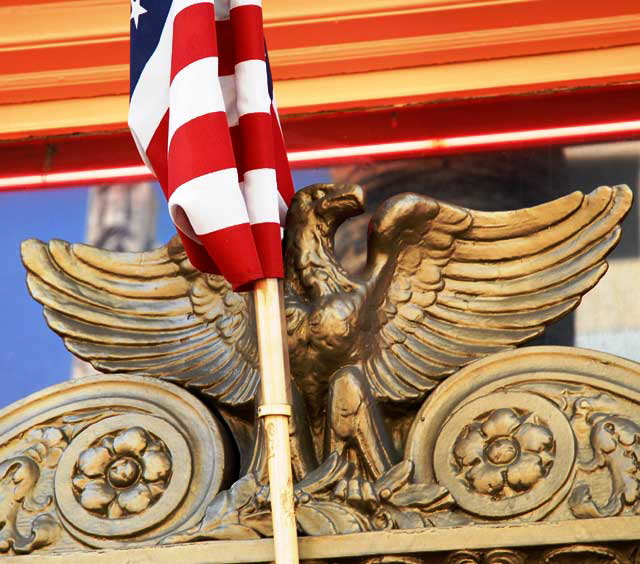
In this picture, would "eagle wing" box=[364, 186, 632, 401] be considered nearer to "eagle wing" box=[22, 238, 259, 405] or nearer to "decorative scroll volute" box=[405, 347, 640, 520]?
"decorative scroll volute" box=[405, 347, 640, 520]

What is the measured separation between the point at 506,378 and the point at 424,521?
1.23ft

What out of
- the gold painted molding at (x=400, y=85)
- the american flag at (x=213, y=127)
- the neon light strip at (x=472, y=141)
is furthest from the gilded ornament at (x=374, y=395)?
the gold painted molding at (x=400, y=85)

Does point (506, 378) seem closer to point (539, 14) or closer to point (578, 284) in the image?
point (578, 284)

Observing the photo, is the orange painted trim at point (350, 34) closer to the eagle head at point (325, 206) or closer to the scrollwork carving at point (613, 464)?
the eagle head at point (325, 206)

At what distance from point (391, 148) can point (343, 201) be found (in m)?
0.59

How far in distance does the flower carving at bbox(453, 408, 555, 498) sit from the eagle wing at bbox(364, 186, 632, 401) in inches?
6.3

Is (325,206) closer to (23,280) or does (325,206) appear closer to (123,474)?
(123,474)

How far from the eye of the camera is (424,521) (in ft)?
10.2

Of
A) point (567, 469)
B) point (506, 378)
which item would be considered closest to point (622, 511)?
point (567, 469)

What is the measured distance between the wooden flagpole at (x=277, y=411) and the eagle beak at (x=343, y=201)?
0.32m

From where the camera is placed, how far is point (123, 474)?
3.25 meters

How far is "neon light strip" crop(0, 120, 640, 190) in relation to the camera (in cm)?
378

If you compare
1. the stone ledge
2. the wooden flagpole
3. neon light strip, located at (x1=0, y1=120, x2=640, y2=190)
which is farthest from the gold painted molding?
the stone ledge

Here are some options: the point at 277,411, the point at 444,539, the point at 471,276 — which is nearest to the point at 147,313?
the point at 277,411
